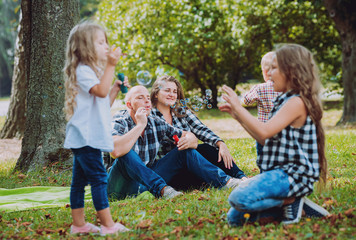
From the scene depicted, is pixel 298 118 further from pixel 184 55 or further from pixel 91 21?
pixel 184 55

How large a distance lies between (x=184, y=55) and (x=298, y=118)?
1210cm

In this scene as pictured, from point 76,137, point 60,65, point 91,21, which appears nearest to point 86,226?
point 76,137

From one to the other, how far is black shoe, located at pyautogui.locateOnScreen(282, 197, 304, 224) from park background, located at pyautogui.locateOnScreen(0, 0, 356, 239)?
6 centimetres

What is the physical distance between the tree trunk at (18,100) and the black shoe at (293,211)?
24.6 feet

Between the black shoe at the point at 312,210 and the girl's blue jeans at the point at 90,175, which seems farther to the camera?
the black shoe at the point at 312,210

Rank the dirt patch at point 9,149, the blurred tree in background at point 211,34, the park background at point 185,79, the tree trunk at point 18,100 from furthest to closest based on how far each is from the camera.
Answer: the blurred tree in background at point 211,34
the tree trunk at point 18,100
the dirt patch at point 9,149
the park background at point 185,79

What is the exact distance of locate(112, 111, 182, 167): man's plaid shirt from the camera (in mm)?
4307

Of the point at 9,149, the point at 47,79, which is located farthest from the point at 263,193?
the point at 9,149

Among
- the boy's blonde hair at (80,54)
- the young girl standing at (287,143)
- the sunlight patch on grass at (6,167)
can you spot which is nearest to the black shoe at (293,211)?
the young girl standing at (287,143)

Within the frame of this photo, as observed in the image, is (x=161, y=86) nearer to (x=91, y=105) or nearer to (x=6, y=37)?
(x=91, y=105)

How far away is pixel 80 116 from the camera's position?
2877 millimetres

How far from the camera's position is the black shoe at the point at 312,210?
302 centimetres

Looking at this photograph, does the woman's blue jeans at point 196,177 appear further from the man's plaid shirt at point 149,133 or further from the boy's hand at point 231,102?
the boy's hand at point 231,102

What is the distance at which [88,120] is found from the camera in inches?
113
